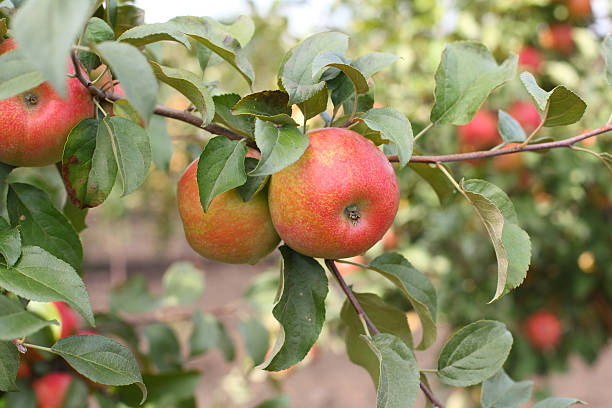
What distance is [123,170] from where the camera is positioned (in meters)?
0.49

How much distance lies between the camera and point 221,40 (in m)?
0.58

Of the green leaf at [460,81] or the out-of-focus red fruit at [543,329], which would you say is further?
the out-of-focus red fruit at [543,329]

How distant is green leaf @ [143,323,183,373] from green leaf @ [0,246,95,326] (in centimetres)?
60

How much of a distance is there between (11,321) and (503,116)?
1.87ft

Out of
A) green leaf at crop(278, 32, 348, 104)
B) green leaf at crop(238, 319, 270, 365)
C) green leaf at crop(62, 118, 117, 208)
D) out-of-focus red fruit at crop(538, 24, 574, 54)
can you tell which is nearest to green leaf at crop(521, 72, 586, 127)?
green leaf at crop(278, 32, 348, 104)

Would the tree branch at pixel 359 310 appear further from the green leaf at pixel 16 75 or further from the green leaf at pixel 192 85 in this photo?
the green leaf at pixel 16 75

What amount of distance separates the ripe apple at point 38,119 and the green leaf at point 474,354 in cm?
45

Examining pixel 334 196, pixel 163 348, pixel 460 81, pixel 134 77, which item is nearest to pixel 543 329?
pixel 163 348

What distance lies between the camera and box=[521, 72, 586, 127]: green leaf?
54 cm

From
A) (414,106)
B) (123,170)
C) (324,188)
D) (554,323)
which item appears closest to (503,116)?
(324,188)

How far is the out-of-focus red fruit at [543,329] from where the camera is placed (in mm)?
1675

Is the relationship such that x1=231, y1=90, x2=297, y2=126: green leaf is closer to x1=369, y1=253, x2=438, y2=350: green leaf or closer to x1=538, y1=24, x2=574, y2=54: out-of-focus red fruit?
x1=369, y1=253, x2=438, y2=350: green leaf

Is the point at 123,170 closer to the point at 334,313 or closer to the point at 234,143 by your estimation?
the point at 234,143

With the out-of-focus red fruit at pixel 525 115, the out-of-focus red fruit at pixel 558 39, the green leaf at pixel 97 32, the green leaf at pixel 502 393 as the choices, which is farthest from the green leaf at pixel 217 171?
the out-of-focus red fruit at pixel 558 39
